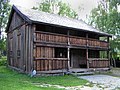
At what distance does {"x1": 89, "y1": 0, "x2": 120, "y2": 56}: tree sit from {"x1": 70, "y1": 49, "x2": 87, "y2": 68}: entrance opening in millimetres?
11672

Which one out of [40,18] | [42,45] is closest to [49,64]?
[42,45]

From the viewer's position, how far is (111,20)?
32250 millimetres

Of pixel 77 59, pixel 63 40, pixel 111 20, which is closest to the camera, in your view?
pixel 63 40

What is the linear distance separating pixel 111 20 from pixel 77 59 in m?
12.8

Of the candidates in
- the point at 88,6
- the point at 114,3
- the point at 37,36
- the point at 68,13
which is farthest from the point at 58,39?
the point at 88,6

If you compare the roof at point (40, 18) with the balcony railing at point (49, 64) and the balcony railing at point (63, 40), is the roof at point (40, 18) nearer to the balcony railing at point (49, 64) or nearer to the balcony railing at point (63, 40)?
the balcony railing at point (63, 40)

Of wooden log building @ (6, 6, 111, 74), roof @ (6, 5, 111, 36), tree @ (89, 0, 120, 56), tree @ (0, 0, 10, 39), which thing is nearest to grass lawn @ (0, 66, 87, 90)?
wooden log building @ (6, 6, 111, 74)

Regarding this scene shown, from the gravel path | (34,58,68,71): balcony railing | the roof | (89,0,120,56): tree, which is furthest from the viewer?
(89,0,120,56): tree

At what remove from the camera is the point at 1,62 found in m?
28.8

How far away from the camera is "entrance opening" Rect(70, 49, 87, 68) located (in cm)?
2252

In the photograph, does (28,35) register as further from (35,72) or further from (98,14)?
(98,14)

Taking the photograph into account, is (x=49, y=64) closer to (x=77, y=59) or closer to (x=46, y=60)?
(x=46, y=60)

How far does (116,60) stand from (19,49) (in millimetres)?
20558

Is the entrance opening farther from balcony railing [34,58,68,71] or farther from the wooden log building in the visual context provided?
balcony railing [34,58,68,71]
